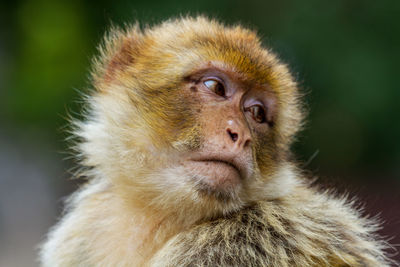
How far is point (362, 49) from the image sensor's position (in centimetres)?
1076

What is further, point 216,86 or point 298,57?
point 298,57

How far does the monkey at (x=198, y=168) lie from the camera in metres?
4.09

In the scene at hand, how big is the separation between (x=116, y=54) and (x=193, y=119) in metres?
1.41

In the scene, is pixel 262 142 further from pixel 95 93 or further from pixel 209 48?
pixel 95 93

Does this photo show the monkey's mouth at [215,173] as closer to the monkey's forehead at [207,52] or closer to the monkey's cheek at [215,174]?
the monkey's cheek at [215,174]

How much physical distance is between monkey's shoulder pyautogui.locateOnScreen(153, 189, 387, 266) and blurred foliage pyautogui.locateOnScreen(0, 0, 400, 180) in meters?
5.40

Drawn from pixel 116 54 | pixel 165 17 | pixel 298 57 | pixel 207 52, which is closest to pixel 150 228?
pixel 207 52

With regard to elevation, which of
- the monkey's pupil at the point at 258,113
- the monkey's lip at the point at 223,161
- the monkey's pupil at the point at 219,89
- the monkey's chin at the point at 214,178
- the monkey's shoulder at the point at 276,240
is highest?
the monkey's pupil at the point at 219,89

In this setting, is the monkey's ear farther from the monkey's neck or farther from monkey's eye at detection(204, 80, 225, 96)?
the monkey's neck

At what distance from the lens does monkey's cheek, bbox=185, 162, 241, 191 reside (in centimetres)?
406

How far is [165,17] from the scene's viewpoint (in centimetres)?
977

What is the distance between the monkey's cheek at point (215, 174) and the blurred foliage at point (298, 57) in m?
5.71

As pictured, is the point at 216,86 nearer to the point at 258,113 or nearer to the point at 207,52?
the point at 207,52

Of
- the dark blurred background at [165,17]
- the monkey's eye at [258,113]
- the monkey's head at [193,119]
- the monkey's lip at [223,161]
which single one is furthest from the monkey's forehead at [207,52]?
the dark blurred background at [165,17]
